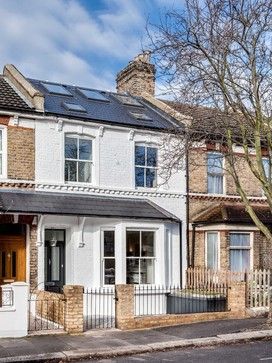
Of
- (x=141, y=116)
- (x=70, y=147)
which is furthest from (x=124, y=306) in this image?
(x=141, y=116)

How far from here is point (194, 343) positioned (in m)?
12.1

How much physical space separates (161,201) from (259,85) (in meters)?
6.79

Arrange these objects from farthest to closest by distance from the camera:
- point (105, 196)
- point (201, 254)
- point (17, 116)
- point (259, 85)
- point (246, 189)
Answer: point (246, 189), point (201, 254), point (105, 196), point (17, 116), point (259, 85)

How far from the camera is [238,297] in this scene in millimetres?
15797

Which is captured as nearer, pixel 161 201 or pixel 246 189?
pixel 161 201

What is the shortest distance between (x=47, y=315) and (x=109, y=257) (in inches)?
144

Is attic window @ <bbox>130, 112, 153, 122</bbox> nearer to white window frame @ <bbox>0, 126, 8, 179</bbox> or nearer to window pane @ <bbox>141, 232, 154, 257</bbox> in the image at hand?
window pane @ <bbox>141, 232, 154, 257</bbox>

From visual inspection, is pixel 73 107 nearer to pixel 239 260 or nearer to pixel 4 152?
pixel 4 152

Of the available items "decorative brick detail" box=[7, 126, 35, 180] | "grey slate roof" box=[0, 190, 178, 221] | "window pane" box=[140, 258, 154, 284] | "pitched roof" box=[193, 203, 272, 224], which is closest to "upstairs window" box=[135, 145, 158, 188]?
"grey slate roof" box=[0, 190, 178, 221]

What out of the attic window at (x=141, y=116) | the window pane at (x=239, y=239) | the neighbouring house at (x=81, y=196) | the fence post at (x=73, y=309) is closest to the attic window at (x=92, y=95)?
the neighbouring house at (x=81, y=196)

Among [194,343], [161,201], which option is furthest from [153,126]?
[194,343]

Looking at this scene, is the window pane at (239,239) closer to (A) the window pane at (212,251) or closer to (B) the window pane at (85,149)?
(A) the window pane at (212,251)

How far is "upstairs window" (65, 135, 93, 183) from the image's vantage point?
59.7 ft

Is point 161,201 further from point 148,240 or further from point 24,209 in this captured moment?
point 24,209
